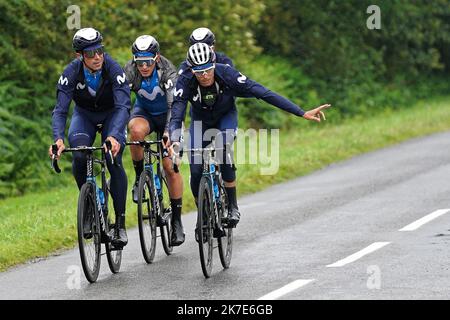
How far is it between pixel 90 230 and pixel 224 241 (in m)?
1.29

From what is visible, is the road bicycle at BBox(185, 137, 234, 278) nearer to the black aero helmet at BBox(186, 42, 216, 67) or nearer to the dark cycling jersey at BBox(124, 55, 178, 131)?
the black aero helmet at BBox(186, 42, 216, 67)

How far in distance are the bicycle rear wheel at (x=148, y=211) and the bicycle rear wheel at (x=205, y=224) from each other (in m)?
1.10

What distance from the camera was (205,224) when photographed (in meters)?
10.7

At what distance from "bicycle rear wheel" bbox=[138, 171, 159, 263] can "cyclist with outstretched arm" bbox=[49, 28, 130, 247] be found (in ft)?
1.50

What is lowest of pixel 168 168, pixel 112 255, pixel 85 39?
pixel 112 255

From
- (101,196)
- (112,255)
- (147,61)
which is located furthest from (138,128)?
(112,255)

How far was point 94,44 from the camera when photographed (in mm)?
10836

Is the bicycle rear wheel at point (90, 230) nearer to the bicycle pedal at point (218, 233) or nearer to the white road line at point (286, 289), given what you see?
the bicycle pedal at point (218, 233)

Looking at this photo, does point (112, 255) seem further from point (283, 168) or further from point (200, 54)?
point (283, 168)

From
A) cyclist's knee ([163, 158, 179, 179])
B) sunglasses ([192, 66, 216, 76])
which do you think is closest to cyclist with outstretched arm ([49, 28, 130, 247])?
sunglasses ([192, 66, 216, 76])

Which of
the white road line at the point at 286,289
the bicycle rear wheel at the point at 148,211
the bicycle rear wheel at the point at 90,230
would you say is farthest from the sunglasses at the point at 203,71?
the white road line at the point at 286,289

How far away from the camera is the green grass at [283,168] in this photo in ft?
42.9

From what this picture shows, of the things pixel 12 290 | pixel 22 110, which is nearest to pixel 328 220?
pixel 12 290
